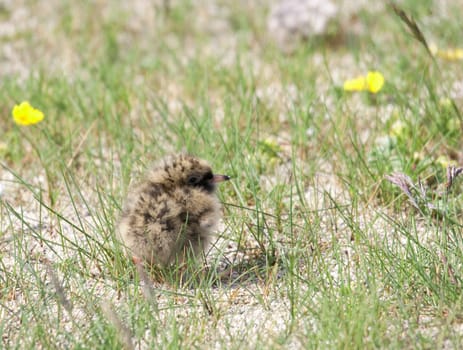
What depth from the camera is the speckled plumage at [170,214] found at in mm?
3521

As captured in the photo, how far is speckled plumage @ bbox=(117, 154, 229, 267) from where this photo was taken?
3521 mm

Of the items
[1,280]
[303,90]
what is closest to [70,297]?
[1,280]

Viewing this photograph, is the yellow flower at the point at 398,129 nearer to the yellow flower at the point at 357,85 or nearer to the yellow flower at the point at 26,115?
the yellow flower at the point at 357,85

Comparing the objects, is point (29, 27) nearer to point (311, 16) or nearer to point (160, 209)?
point (311, 16)

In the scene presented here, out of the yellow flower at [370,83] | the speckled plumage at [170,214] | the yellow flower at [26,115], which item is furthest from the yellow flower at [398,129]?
the yellow flower at [26,115]

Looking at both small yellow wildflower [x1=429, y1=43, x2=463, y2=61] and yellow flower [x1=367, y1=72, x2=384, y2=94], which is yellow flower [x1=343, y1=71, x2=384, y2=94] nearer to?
yellow flower [x1=367, y1=72, x2=384, y2=94]

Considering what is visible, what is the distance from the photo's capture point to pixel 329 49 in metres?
6.89

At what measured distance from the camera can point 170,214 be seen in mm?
3529

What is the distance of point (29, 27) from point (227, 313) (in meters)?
4.84

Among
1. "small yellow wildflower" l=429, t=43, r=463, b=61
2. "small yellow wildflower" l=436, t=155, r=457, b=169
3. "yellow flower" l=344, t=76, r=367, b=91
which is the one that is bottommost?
→ "small yellow wildflower" l=436, t=155, r=457, b=169

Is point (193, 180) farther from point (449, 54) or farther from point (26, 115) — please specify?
point (449, 54)

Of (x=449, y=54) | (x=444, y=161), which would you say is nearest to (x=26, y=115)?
(x=444, y=161)

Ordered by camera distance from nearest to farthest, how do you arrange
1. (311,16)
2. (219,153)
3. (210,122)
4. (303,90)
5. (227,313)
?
(227,313) < (219,153) < (210,122) < (303,90) < (311,16)

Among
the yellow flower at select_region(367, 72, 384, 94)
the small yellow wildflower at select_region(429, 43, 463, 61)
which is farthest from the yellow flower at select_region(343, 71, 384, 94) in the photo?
the small yellow wildflower at select_region(429, 43, 463, 61)
